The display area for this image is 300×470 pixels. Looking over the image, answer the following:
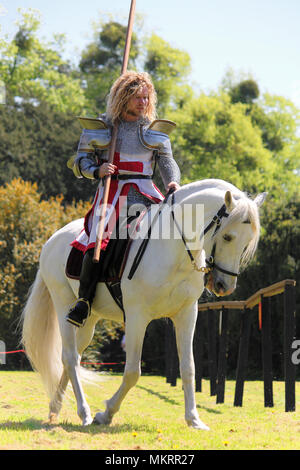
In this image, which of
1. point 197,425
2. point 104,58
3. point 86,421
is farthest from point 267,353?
point 104,58

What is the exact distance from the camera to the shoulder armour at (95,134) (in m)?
5.93

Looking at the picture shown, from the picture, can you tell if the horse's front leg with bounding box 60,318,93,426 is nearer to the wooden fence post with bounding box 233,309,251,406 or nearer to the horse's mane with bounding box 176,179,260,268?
the horse's mane with bounding box 176,179,260,268

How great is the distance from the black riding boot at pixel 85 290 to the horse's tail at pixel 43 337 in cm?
124

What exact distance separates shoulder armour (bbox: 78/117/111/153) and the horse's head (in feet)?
5.15

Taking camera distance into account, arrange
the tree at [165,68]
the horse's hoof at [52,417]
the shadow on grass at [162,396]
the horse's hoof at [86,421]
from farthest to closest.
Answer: the tree at [165,68], the shadow on grass at [162,396], the horse's hoof at [52,417], the horse's hoof at [86,421]

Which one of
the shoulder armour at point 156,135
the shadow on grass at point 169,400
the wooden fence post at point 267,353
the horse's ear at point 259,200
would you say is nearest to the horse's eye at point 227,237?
the horse's ear at point 259,200

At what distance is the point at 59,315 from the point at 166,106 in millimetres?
31192

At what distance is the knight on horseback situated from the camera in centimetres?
584

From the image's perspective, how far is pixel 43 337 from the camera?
22.1 ft

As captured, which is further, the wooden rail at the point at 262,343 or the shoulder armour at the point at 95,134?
the wooden rail at the point at 262,343

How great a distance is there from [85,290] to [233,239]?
4.92 feet

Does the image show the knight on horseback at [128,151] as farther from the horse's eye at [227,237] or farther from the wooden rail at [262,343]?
the wooden rail at [262,343]
